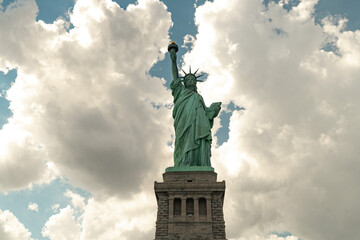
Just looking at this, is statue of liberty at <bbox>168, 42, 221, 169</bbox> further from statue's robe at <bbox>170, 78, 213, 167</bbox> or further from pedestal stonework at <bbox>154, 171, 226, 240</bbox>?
pedestal stonework at <bbox>154, 171, 226, 240</bbox>

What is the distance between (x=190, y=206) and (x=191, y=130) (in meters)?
6.55

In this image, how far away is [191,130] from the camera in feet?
102

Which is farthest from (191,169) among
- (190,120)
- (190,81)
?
(190,81)

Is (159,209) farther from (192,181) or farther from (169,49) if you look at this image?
(169,49)

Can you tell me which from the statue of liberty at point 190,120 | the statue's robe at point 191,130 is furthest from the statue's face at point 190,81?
the statue's robe at point 191,130

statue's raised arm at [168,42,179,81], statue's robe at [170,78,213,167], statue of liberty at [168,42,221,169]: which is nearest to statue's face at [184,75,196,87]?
statue of liberty at [168,42,221,169]

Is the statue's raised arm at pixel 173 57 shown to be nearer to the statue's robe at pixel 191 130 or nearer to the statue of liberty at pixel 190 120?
the statue of liberty at pixel 190 120

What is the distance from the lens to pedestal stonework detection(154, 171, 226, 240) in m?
26.2

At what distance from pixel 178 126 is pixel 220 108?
4.60 metres

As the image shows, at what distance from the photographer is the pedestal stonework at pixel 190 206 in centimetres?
2616

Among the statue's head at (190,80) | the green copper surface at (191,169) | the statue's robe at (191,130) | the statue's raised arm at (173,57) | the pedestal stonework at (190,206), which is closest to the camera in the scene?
the pedestal stonework at (190,206)

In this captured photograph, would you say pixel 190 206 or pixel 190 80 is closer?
pixel 190 206

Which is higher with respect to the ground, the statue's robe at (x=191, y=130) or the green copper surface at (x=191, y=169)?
the statue's robe at (x=191, y=130)

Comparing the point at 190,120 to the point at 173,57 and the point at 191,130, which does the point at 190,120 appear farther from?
the point at 173,57
